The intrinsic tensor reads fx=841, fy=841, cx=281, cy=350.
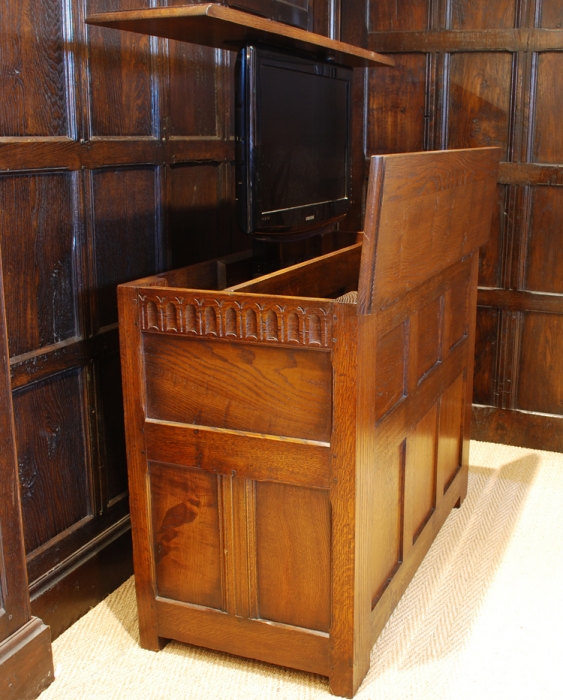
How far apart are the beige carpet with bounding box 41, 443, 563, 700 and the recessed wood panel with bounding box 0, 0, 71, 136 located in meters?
1.33

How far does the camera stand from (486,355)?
3.69 meters

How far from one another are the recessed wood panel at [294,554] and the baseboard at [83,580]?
1.89ft

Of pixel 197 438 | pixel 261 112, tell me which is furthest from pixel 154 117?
pixel 197 438

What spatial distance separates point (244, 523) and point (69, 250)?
85 cm

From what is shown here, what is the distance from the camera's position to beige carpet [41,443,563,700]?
206 cm

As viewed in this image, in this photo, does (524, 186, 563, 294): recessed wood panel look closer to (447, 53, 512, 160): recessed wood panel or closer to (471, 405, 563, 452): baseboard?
(447, 53, 512, 160): recessed wood panel

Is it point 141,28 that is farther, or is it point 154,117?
point 154,117

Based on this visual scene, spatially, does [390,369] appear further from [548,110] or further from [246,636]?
[548,110]

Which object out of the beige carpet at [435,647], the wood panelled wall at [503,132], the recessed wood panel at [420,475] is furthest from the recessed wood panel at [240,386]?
the wood panelled wall at [503,132]

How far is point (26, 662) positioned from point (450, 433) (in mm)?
1535

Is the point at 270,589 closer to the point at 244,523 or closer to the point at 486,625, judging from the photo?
the point at 244,523

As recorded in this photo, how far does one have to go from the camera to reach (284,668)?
84.4 inches

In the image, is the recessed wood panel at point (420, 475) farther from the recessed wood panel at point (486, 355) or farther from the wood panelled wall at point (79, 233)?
the recessed wood panel at point (486, 355)

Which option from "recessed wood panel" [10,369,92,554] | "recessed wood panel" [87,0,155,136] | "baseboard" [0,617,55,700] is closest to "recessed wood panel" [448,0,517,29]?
"recessed wood panel" [87,0,155,136]
